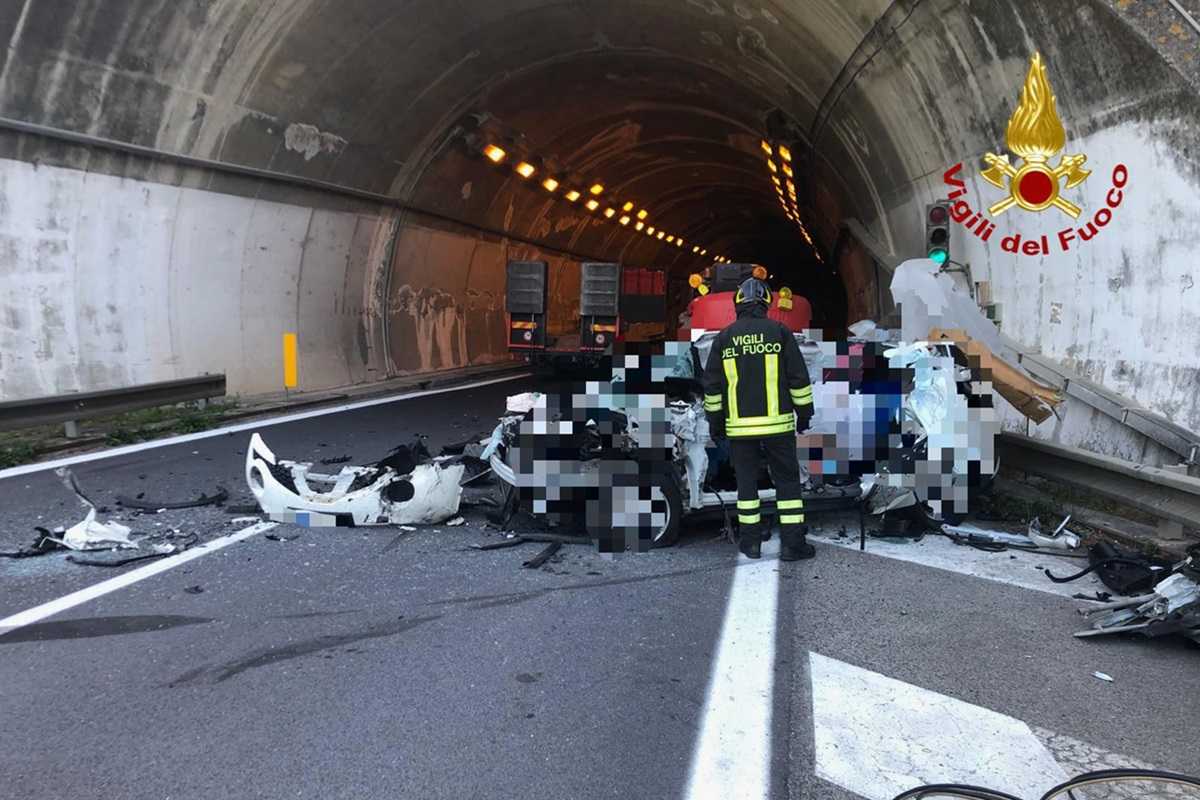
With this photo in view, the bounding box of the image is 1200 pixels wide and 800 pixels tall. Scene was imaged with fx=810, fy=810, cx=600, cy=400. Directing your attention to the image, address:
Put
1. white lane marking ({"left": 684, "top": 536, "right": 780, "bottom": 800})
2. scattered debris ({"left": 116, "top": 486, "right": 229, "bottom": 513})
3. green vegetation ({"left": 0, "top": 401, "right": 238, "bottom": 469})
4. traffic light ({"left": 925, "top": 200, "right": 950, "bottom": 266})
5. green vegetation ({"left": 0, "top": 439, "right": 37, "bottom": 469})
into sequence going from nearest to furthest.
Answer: white lane marking ({"left": 684, "top": 536, "right": 780, "bottom": 800}) < scattered debris ({"left": 116, "top": 486, "right": 229, "bottom": 513}) < green vegetation ({"left": 0, "top": 439, "right": 37, "bottom": 469}) < green vegetation ({"left": 0, "top": 401, "right": 238, "bottom": 469}) < traffic light ({"left": 925, "top": 200, "right": 950, "bottom": 266})

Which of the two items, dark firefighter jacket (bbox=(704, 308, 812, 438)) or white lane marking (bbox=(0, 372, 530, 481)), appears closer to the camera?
dark firefighter jacket (bbox=(704, 308, 812, 438))

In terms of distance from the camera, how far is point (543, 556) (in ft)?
18.1

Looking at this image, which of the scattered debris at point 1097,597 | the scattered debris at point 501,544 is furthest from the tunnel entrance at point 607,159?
the scattered debris at point 1097,597

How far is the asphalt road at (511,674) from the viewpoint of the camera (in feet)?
9.62

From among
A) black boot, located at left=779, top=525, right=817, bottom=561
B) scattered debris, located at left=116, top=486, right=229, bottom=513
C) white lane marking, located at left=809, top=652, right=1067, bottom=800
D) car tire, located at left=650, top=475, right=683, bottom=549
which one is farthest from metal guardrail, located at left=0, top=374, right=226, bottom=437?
white lane marking, located at left=809, top=652, right=1067, bottom=800

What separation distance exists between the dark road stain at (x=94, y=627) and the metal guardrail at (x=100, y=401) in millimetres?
5571

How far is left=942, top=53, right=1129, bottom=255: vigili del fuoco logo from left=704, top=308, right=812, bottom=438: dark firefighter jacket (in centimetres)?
329

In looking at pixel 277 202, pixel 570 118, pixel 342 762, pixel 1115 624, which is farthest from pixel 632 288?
pixel 342 762

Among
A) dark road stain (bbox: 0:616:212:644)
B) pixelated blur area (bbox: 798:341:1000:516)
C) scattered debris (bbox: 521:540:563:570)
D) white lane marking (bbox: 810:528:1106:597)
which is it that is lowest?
white lane marking (bbox: 810:528:1106:597)

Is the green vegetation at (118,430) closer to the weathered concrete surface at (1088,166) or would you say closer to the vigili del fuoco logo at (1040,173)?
the weathered concrete surface at (1088,166)

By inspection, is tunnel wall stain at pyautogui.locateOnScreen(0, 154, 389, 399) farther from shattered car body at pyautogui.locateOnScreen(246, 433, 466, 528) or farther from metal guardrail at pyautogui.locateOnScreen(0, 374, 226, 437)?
shattered car body at pyautogui.locateOnScreen(246, 433, 466, 528)

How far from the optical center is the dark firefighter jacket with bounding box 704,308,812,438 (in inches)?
215

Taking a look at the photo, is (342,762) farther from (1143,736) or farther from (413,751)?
(1143,736)

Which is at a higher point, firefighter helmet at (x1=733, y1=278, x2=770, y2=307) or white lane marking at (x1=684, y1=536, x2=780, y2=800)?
firefighter helmet at (x1=733, y1=278, x2=770, y2=307)
